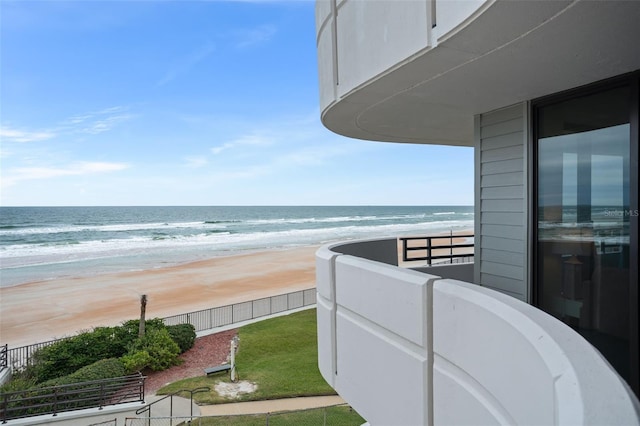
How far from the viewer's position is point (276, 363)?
1700 centimetres

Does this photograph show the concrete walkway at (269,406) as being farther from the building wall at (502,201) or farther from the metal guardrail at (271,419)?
the building wall at (502,201)

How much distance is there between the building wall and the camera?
228 inches

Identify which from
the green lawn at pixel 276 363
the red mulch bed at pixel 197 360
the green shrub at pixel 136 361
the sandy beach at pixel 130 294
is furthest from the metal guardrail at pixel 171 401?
the sandy beach at pixel 130 294

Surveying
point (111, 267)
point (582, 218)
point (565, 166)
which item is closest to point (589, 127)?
point (565, 166)

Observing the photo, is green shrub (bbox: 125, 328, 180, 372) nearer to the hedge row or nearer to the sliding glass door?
the hedge row

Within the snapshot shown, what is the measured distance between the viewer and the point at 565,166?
509 cm

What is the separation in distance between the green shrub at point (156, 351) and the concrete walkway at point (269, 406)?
4.72 m

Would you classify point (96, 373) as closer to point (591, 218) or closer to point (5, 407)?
point (5, 407)

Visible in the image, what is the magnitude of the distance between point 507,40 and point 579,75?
4.69 ft

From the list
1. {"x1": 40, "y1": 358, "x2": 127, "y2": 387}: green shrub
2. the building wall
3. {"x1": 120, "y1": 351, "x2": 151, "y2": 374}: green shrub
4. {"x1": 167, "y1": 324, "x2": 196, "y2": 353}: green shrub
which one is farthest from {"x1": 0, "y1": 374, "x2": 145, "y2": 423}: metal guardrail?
the building wall

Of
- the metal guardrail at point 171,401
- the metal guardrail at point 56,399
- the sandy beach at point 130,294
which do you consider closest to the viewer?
the metal guardrail at point 56,399

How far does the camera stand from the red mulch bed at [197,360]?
16141mm

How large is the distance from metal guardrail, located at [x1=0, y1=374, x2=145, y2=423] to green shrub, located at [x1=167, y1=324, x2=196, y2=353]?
491 cm

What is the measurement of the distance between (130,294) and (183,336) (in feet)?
40.7
